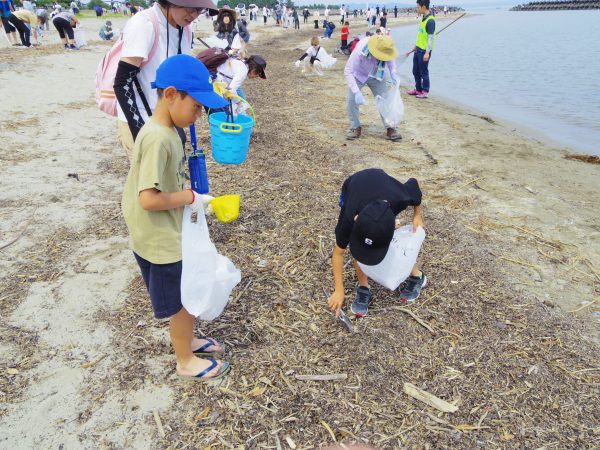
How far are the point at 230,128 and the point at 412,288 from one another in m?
2.88

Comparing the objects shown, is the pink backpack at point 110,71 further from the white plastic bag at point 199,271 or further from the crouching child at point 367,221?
the crouching child at point 367,221

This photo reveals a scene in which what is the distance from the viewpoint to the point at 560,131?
10.2 meters

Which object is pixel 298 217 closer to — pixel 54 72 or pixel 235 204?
pixel 235 204

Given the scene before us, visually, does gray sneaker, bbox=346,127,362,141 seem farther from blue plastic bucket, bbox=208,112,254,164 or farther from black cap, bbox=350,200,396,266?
black cap, bbox=350,200,396,266

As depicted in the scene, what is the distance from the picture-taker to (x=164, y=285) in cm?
212

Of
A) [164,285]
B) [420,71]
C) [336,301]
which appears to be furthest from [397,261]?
[420,71]

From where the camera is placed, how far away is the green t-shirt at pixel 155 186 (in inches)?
73.4

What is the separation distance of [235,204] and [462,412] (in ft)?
5.92

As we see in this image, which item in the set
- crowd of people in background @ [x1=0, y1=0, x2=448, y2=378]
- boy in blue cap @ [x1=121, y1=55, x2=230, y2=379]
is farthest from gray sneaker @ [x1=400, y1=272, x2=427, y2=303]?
boy in blue cap @ [x1=121, y1=55, x2=230, y2=379]

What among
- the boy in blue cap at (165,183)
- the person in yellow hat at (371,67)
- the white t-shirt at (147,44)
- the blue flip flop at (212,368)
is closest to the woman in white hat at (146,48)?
the white t-shirt at (147,44)

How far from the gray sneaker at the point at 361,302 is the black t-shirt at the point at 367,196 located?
56 cm

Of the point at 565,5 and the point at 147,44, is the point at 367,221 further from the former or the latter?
the point at 565,5

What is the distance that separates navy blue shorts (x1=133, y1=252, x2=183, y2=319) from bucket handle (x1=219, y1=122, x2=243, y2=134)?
8.49ft

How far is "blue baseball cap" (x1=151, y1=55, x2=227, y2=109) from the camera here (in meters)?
1.88
